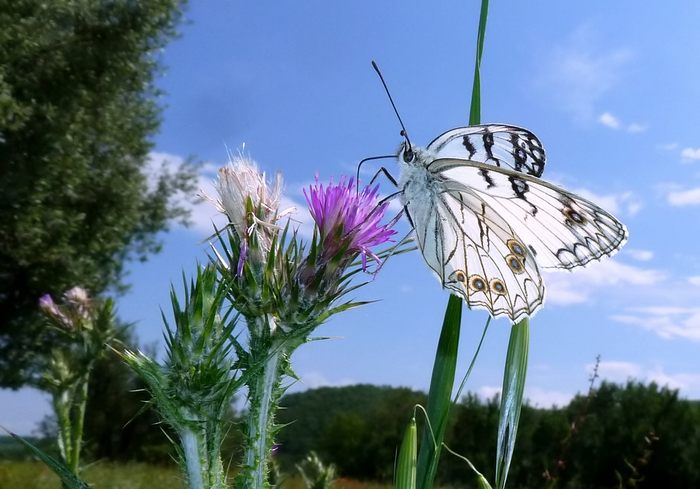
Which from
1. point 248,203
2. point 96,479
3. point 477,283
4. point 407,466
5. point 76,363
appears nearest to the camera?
point 407,466

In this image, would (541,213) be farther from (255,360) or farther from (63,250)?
(63,250)

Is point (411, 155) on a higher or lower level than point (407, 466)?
higher

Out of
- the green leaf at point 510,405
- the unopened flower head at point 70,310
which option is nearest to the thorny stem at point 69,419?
the unopened flower head at point 70,310

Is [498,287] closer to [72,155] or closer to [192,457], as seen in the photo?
[192,457]

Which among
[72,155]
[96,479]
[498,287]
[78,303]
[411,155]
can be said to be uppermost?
[72,155]

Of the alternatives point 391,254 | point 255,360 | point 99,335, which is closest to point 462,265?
point 391,254

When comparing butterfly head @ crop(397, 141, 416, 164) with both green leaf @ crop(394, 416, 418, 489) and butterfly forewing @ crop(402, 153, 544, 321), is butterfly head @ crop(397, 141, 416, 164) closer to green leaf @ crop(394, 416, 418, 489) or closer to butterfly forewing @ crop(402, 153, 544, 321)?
Answer: butterfly forewing @ crop(402, 153, 544, 321)

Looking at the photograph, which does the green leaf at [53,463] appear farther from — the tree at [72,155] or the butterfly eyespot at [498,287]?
the tree at [72,155]

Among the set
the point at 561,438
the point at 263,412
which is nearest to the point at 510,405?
the point at 263,412
